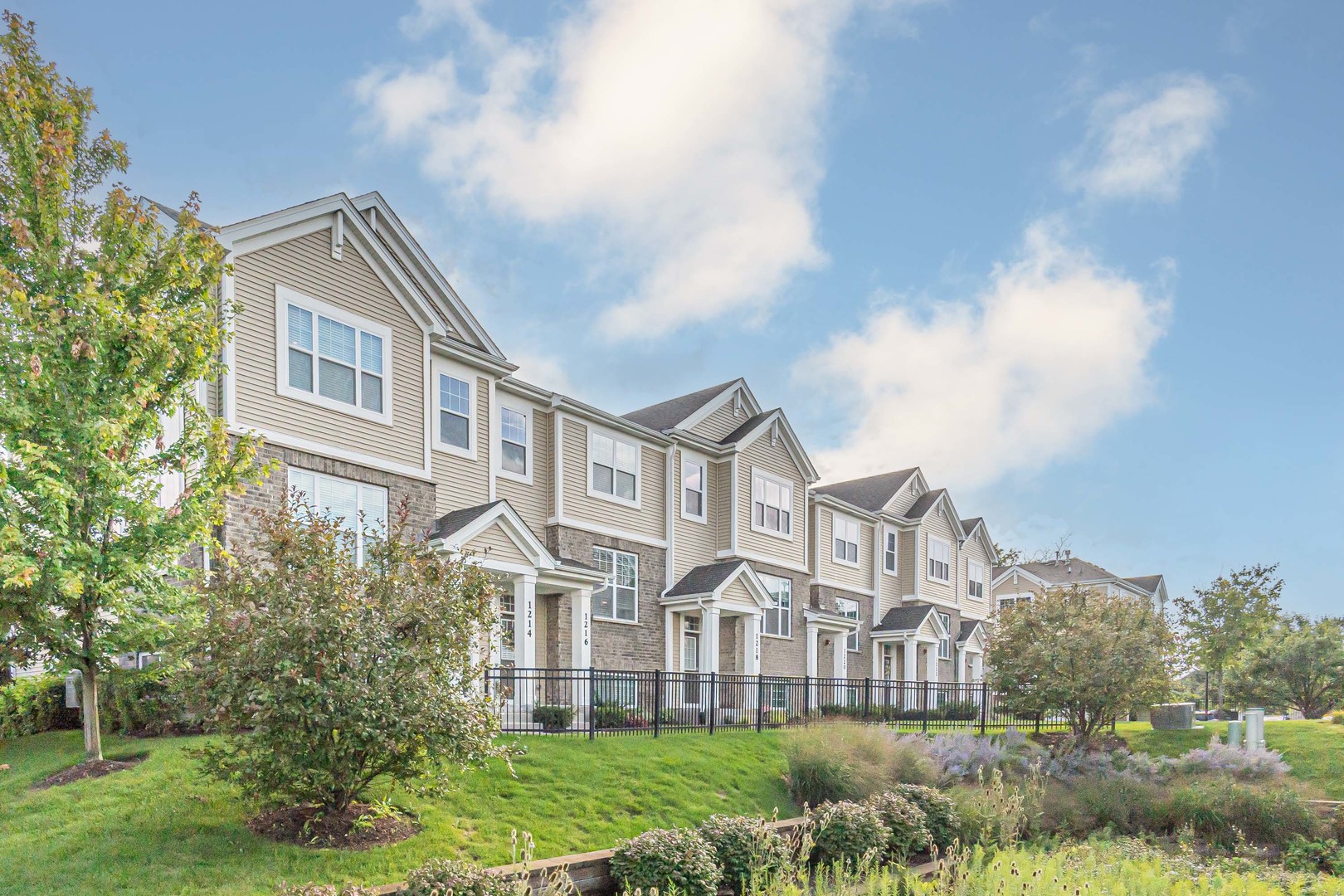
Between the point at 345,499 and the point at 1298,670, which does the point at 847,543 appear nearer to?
the point at 345,499

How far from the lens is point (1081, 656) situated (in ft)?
66.9

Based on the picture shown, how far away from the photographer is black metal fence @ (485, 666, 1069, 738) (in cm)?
1712

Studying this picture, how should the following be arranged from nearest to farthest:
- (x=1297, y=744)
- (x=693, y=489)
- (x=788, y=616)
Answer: (x=1297, y=744)
(x=693, y=489)
(x=788, y=616)

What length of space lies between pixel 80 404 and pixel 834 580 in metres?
25.6

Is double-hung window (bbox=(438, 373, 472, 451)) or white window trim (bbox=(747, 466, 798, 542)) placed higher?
double-hung window (bbox=(438, 373, 472, 451))

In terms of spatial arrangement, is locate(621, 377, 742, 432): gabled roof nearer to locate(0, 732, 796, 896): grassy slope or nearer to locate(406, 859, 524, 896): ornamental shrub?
locate(0, 732, 796, 896): grassy slope

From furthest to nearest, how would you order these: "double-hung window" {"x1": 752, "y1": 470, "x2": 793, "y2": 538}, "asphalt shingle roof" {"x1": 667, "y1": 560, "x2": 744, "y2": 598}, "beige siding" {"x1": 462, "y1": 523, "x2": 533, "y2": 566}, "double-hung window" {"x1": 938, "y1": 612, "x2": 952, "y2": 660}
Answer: "double-hung window" {"x1": 938, "y1": 612, "x2": 952, "y2": 660}, "double-hung window" {"x1": 752, "y1": 470, "x2": 793, "y2": 538}, "asphalt shingle roof" {"x1": 667, "y1": 560, "x2": 744, "y2": 598}, "beige siding" {"x1": 462, "y1": 523, "x2": 533, "y2": 566}

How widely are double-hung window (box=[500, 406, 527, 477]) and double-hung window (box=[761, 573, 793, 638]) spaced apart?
9.53 meters

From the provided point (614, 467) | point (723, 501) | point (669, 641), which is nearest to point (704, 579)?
point (669, 641)

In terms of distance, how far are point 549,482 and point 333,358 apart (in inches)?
268

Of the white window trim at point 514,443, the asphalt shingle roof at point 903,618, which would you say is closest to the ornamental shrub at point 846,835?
the white window trim at point 514,443

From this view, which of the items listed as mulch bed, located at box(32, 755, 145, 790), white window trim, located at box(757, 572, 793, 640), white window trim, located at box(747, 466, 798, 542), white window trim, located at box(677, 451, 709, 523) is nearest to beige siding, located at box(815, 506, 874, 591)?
white window trim, located at box(747, 466, 798, 542)

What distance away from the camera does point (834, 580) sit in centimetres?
3272

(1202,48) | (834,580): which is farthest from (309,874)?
(834,580)
